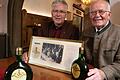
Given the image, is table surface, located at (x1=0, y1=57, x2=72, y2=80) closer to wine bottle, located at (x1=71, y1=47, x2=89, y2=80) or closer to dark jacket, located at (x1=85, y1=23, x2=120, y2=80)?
wine bottle, located at (x1=71, y1=47, x2=89, y2=80)

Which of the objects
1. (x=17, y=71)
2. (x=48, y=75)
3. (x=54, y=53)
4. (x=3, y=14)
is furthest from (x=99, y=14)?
(x=3, y=14)

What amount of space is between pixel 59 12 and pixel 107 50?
64 cm

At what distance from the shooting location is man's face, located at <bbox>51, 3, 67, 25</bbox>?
5.57 ft

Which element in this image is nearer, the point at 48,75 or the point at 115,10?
the point at 48,75

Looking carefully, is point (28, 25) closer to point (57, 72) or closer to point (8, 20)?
point (8, 20)

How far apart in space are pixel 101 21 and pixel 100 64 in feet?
0.97

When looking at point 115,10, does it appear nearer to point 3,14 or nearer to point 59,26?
point 59,26

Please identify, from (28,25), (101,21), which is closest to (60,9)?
(101,21)

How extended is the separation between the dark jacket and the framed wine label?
7.5 inches

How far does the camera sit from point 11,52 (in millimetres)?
4020

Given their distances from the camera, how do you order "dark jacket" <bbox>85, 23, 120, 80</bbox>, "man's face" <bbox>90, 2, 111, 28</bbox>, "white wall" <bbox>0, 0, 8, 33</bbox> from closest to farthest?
"dark jacket" <bbox>85, 23, 120, 80</bbox> → "man's face" <bbox>90, 2, 111, 28</bbox> → "white wall" <bbox>0, 0, 8, 33</bbox>

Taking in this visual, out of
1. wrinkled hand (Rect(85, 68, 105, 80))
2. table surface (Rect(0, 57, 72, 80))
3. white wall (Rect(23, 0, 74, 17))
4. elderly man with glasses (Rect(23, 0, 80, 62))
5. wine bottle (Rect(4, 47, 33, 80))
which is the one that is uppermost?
white wall (Rect(23, 0, 74, 17))

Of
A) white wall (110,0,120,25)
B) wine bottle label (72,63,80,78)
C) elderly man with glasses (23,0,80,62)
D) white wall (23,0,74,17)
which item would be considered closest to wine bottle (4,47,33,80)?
wine bottle label (72,63,80,78)

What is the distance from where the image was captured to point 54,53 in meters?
1.29
